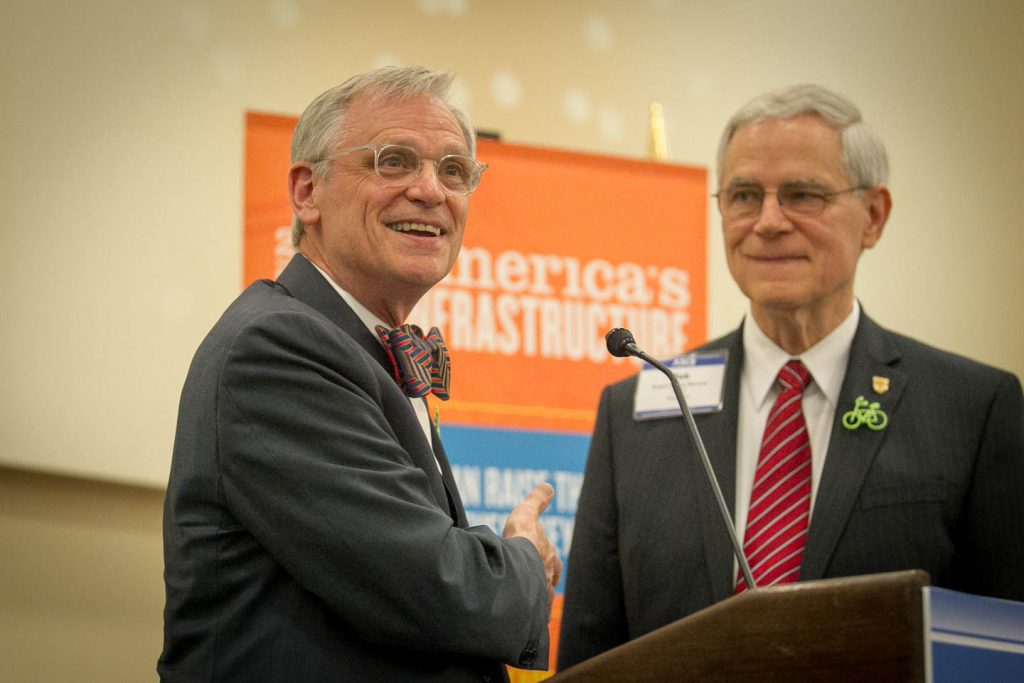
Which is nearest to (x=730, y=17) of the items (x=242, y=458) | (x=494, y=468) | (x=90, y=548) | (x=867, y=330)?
(x=494, y=468)

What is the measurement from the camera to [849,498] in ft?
9.13

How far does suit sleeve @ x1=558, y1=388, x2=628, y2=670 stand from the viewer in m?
2.99

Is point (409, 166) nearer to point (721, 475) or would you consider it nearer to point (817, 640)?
point (721, 475)

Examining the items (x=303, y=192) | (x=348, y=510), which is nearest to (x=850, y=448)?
(x=303, y=192)

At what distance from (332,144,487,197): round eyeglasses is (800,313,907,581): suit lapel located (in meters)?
0.96

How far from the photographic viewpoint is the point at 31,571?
3.75m

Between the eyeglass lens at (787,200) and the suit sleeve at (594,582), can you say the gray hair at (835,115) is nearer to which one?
the eyeglass lens at (787,200)

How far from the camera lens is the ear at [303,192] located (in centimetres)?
242

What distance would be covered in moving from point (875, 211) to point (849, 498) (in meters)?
0.71

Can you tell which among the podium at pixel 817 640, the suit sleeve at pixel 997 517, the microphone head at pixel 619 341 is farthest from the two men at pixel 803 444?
the podium at pixel 817 640

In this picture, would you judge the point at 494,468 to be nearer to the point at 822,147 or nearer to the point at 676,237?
the point at 676,237

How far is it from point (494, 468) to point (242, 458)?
218 cm

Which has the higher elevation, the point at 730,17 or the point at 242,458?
the point at 730,17

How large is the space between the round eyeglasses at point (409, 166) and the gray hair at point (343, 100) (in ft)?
0.14
